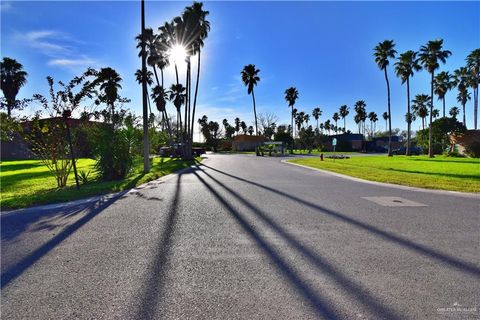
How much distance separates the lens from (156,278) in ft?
11.1

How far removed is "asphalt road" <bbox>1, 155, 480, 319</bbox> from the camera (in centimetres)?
278

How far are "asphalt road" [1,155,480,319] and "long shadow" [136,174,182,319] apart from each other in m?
0.02

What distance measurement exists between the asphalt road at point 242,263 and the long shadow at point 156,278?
16 mm

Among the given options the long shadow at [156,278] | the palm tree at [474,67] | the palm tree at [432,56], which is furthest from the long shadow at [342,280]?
the palm tree at [474,67]

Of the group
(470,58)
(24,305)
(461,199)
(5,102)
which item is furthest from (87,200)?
(470,58)

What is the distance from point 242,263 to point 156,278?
1.12 meters

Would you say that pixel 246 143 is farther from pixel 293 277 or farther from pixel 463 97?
pixel 293 277

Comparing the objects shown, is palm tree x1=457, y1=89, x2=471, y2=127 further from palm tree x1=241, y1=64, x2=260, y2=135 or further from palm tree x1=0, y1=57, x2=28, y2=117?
palm tree x1=0, y1=57, x2=28, y2=117

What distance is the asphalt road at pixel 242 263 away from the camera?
2777 millimetres

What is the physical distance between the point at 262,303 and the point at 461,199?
27.5 feet

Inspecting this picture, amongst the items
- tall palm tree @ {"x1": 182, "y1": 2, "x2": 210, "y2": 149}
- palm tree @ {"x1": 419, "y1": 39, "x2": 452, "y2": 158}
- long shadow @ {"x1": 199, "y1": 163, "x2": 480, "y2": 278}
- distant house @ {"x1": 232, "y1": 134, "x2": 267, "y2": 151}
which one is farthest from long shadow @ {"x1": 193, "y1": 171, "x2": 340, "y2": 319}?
distant house @ {"x1": 232, "y1": 134, "x2": 267, "y2": 151}

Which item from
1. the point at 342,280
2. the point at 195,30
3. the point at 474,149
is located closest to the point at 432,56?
the point at 474,149

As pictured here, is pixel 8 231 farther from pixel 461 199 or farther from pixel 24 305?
pixel 461 199

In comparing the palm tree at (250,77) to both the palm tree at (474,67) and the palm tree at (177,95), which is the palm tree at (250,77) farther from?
the palm tree at (474,67)
